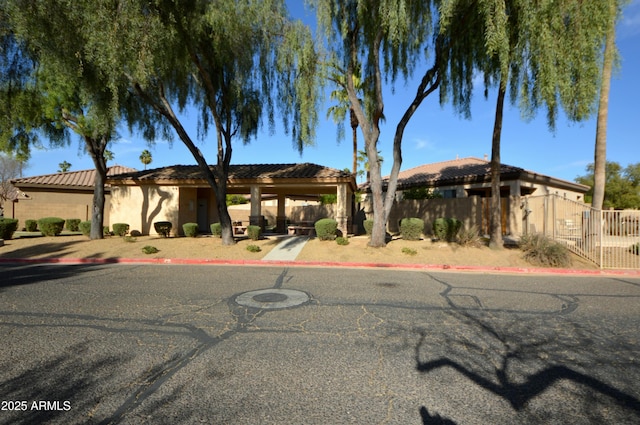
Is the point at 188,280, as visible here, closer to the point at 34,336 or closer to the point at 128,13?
the point at 34,336

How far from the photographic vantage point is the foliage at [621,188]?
3087cm

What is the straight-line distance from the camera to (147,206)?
20219 millimetres

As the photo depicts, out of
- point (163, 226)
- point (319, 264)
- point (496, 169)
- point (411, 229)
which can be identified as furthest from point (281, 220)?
point (496, 169)

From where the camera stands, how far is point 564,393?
3.22m

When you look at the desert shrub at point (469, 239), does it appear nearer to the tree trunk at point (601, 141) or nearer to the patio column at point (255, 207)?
the tree trunk at point (601, 141)

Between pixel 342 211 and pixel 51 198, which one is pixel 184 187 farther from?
pixel 51 198

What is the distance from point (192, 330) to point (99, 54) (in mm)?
10460

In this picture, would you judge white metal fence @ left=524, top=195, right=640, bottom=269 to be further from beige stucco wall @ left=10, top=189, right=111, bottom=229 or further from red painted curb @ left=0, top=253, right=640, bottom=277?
beige stucco wall @ left=10, top=189, right=111, bottom=229

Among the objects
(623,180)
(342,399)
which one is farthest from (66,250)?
(623,180)

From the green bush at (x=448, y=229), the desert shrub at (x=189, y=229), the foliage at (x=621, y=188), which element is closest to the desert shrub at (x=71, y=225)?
the desert shrub at (x=189, y=229)

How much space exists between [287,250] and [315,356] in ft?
35.2

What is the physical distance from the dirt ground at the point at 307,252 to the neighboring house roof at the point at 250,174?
14.6 feet

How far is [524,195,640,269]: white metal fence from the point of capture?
11.3 m

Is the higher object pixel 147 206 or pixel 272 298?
pixel 147 206
